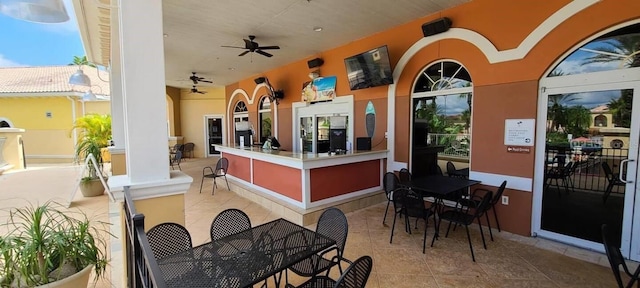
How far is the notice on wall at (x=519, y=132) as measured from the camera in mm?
3348

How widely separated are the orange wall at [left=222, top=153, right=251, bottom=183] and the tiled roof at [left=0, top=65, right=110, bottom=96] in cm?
902

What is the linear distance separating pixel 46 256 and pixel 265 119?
23.6 ft

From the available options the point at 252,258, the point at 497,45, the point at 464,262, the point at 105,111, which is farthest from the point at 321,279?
the point at 105,111

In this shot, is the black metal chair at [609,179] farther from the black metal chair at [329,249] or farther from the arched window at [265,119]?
the arched window at [265,119]

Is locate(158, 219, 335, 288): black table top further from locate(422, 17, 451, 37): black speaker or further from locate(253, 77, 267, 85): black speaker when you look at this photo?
locate(253, 77, 267, 85): black speaker

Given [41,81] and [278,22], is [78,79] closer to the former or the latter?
[278,22]

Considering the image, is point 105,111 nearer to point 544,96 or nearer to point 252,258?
point 252,258

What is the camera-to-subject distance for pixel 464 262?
2846 mm

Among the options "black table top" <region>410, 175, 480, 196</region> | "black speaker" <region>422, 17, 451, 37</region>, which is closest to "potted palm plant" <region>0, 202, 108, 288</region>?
"black table top" <region>410, 175, 480, 196</region>

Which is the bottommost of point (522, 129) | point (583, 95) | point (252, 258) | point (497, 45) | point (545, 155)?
point (252, 258)

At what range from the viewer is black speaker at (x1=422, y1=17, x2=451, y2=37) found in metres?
4.04

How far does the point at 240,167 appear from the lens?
583cm

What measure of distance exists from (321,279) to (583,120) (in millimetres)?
3329

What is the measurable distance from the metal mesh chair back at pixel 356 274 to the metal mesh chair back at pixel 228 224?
1.18 meters
